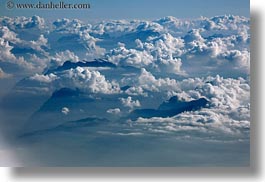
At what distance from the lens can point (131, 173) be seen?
2.94 metres

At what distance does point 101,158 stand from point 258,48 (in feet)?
4.12

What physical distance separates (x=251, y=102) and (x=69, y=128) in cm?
120

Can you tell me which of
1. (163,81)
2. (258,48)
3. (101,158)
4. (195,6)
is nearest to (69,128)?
(101,158)

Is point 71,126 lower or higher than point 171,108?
lower

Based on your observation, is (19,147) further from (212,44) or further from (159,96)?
(212,44)

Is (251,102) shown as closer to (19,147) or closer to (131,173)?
(131,173)

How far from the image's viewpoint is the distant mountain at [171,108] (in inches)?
115

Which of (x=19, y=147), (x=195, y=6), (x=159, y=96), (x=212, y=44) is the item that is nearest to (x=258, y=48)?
(x=212, y=44)

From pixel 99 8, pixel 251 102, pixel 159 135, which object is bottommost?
pixel 159 135

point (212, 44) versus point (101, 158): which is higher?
point (212, 44)

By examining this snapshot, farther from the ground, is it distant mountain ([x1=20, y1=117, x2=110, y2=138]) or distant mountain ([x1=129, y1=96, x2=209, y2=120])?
distant mountain ([x1=129, y1=96, x2=209, y2=120])

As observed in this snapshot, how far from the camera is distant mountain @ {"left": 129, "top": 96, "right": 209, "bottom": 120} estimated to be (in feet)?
9.62

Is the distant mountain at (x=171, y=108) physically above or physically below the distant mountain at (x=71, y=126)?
above

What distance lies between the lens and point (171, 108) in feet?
9.70
